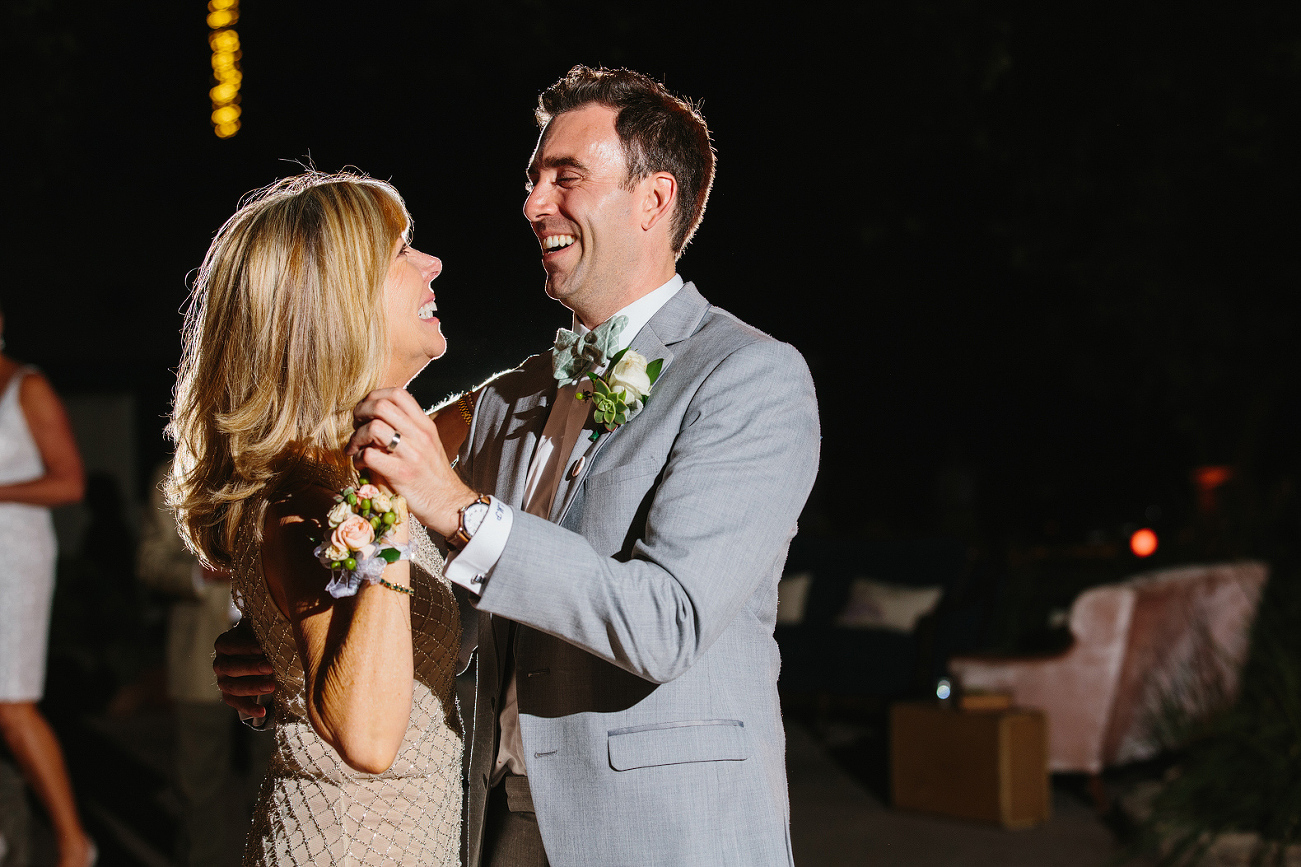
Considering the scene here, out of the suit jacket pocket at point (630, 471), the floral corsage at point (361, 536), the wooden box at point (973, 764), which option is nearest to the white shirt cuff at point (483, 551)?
the floral corsage at point (361, 536)

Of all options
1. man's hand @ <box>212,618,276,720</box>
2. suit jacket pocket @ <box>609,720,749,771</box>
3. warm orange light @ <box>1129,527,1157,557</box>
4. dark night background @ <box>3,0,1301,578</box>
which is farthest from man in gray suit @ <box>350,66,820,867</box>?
warm orange light @ <box>1129,527,1157,557</box>

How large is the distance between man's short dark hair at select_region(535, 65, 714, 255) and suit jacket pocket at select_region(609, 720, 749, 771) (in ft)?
2.77

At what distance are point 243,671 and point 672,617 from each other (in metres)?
0.92

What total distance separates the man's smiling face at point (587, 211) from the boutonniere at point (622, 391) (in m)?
0.29

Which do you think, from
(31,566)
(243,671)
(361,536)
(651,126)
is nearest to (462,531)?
(361,536)

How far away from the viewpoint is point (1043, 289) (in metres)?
11.0

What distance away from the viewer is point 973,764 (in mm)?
5254

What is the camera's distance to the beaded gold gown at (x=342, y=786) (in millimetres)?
1725

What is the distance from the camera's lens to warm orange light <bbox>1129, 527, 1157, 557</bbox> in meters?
7.80

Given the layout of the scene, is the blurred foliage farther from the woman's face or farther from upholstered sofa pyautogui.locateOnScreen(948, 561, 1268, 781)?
the woman's face

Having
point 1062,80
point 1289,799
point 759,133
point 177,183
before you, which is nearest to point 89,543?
point 177,183

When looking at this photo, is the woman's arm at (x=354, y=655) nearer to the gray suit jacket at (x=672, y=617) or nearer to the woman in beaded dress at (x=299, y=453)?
the woman in beaded dress at (x=299, y=453)

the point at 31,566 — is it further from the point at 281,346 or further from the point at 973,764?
the point at 973,764

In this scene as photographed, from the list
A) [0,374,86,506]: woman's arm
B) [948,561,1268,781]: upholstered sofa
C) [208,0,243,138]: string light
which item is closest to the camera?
[0,374,86,506]: woman's arm
